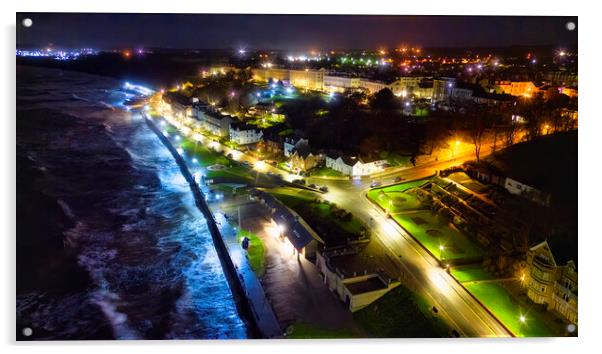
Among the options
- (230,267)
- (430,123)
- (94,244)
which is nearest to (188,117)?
(430,123)

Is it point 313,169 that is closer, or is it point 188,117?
point 313,169

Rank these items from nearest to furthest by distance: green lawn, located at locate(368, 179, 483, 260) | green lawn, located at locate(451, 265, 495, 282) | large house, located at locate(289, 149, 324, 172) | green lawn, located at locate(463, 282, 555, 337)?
green lawn, located at locate(463, 282, 555, 337) → green lawn, located at locate(451, 265, 495, 282) → green lawn, located at locate(368, 179, 483, 260) → large house, located at locate(289, 149, 324, 172)

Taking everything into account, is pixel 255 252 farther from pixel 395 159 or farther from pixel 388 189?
pixel 395 159

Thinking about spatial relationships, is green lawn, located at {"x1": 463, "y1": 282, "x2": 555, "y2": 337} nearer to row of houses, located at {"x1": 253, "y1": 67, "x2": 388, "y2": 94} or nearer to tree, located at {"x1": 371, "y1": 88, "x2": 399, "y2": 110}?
tree, located at {"x1": 371, "y1": 88, "x2": 399, "y2": 110}

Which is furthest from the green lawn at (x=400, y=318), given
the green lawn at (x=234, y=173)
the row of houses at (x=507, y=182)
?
the green lawn at (x=234, y=173)

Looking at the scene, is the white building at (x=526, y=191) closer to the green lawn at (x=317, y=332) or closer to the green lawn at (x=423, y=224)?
the green lawn at (x=423, y=224)

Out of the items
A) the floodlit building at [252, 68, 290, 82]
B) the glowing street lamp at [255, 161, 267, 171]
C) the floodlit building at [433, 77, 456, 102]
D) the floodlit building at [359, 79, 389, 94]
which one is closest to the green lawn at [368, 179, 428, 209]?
the glowing street lamp at [255, 161, 267, 171]

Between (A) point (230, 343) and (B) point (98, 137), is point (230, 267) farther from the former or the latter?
(B) point (98, 137)
